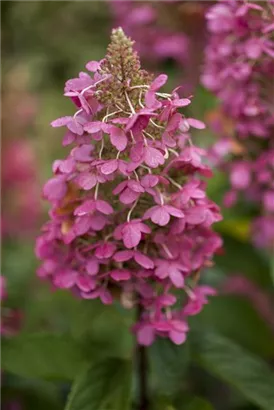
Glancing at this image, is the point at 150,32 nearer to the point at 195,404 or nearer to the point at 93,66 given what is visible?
the point at 93,66

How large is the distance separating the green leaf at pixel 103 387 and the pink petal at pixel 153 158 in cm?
39

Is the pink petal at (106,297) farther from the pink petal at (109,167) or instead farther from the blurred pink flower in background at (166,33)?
the blurred pink flower in background at (166,33)

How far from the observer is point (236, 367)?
1.19 metres

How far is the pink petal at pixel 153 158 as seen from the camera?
0.93 meters

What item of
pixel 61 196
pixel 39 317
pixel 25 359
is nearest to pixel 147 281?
pixel 61 196

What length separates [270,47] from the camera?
1266 mm

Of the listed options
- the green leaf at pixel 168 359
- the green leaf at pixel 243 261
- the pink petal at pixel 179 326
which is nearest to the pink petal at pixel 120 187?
the pink petal at pixel 179 326

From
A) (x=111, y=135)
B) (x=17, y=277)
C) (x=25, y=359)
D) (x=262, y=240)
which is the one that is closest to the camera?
(x=111, y=135)

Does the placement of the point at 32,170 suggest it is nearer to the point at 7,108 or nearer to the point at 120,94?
the point at 7,108

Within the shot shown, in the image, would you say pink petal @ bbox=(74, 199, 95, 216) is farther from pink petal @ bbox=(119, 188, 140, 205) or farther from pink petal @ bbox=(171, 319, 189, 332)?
pink petal @ bbox=(171, 319, 189, 332)

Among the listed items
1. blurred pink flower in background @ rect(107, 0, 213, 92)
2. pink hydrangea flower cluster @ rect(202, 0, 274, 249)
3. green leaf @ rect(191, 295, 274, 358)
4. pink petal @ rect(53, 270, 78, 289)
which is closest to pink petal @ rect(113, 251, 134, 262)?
pink petal @ rect(53, 270, 78, 289)

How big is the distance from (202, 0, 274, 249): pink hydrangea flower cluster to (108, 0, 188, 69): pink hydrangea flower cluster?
30cm

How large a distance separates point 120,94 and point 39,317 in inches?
36.4

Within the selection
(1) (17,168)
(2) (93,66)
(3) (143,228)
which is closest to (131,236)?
(3) (143,228)
